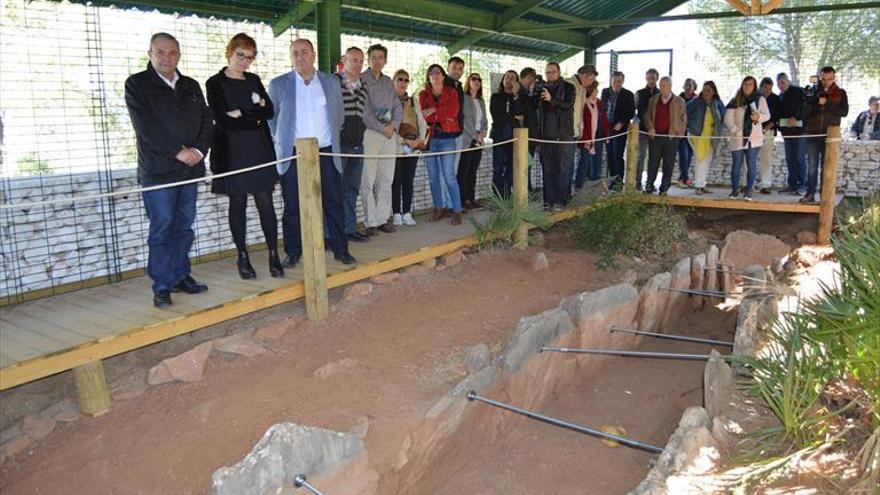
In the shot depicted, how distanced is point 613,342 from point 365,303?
79.4 inches

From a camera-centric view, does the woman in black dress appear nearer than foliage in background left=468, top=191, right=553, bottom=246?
Yes

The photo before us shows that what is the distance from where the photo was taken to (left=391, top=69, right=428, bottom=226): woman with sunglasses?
6.51m

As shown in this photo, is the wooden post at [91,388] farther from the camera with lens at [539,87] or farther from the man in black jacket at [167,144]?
the camera with lens at [539,87]

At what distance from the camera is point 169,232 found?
4.18 metres

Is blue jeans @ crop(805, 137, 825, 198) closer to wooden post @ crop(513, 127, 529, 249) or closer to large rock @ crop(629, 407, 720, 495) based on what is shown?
wooden post @ crop(513, 127, 529, 249)

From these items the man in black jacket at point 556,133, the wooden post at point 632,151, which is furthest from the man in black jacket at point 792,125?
the man in black jacket at point 556,133

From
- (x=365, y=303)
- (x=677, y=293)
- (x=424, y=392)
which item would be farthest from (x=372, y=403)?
(x=677, y=293)

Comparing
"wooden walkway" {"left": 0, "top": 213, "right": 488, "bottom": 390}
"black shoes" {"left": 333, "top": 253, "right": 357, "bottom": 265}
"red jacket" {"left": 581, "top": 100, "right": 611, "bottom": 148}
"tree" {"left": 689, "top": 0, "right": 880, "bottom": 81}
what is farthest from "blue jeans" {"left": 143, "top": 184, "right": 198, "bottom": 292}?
"tree" {"left": 689, "top": 0, "right": 880, "bottom": 81}

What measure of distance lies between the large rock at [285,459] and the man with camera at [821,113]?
21.6 feet

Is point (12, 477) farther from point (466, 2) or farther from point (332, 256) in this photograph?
point (466, 2)

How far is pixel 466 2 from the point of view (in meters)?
9.00

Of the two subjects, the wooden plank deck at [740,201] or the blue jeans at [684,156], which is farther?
the blue jeans at [684,156]

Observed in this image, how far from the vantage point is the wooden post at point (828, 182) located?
708 centimetres

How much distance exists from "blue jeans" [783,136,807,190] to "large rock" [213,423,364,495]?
7182 mm
